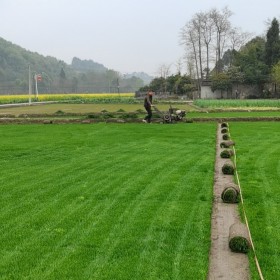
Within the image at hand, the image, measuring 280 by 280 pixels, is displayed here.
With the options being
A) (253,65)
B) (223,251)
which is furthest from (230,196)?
(253,65)

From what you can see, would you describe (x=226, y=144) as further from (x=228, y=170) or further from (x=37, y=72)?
(x=37, y=72)

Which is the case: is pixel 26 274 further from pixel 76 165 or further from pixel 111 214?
pixel 76 165

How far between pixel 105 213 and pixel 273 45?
53.5 meters

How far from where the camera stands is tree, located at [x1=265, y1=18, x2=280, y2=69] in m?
54.8

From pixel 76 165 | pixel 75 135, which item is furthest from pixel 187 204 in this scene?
pixel 75 135

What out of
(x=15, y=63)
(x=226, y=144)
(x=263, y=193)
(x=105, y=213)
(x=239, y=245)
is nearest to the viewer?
(x=239, y=245)

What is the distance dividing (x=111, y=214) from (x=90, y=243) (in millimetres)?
1089

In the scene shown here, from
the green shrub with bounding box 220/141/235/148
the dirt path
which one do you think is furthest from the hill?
the dirt path

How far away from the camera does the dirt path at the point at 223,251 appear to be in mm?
4168

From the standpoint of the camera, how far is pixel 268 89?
5488cm

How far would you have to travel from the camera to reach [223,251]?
186 inches

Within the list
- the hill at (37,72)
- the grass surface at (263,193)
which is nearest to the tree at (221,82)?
the grass surface at (263,193)

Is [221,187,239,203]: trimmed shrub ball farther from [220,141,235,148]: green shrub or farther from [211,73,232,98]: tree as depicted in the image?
[211,73,232,98]: tree

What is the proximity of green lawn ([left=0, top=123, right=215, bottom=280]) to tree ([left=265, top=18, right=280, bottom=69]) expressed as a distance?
1853 inches
